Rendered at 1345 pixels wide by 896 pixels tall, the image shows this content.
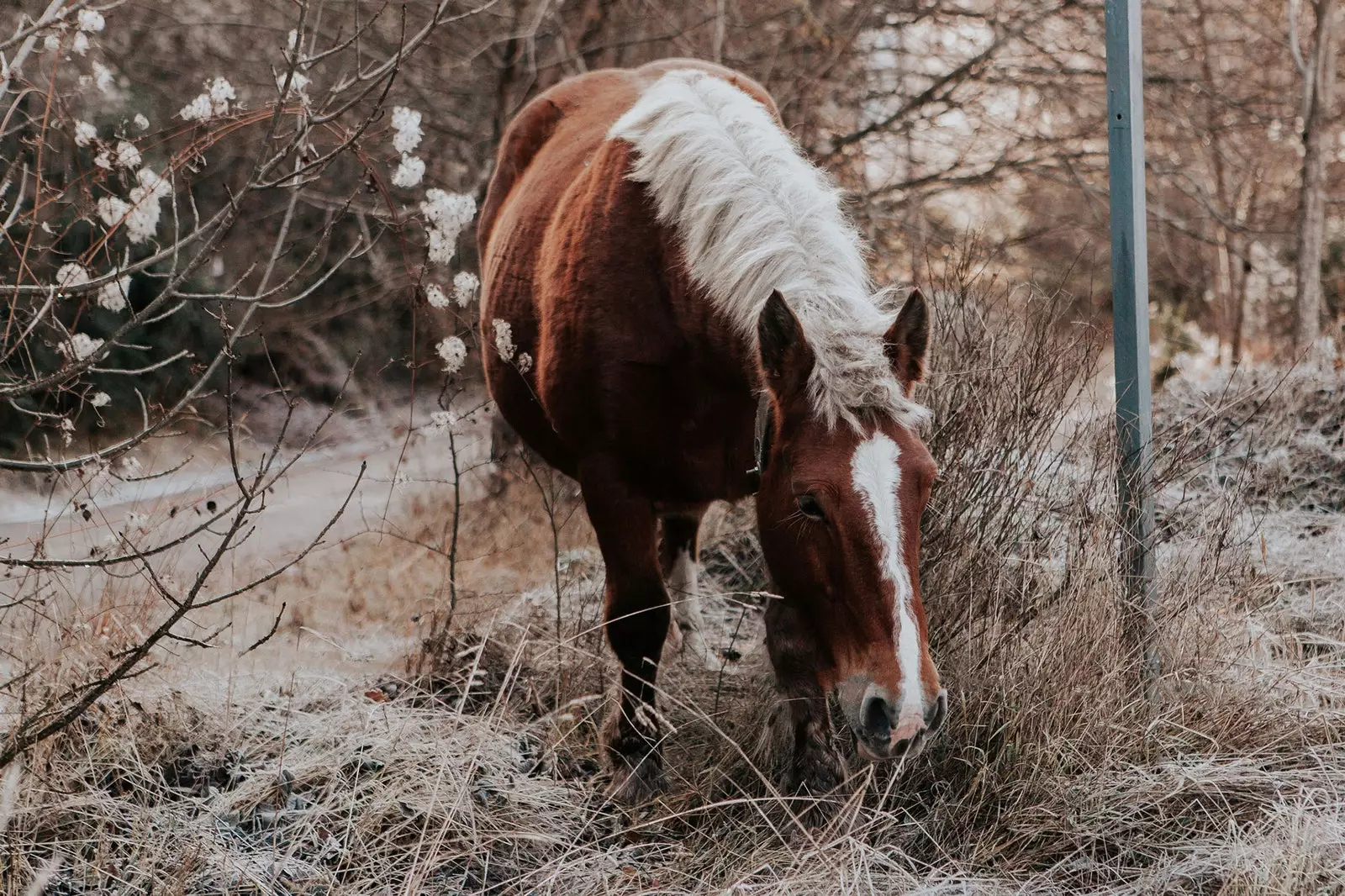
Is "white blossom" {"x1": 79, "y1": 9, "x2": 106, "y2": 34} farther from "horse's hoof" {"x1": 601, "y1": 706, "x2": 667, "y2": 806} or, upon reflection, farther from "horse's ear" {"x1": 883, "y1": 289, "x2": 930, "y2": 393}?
"horse's hoof" {"x1": 601, "y1": 706, "x2": 667, "y2": 806}

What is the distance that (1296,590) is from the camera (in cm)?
465

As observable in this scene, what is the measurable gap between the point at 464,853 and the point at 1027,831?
1411 millimetres

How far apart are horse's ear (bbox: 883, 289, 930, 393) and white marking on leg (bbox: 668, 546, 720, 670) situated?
5.60 feet

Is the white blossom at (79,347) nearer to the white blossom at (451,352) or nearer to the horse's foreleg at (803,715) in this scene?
the white blossom at (451,352)

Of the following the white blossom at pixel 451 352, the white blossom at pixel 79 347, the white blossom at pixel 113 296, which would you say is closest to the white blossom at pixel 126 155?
the white blossom at pixel 113 296

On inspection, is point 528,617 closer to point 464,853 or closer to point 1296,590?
point 464,853

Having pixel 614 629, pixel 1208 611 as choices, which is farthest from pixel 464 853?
pixel 1208 611

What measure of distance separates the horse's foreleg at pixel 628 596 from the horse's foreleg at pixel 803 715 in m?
0.44


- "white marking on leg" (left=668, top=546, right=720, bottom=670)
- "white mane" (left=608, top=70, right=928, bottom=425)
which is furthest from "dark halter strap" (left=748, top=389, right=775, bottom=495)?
"white marking on leg" (left=668, top=546, right=720, bottom=670)

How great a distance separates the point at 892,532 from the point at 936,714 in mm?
403

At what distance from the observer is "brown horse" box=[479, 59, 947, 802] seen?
2691 mm

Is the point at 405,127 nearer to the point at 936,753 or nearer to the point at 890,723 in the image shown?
the point at 890,723

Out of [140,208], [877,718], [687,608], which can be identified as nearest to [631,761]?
[877,718]

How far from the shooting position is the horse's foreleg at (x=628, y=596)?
3582mm
